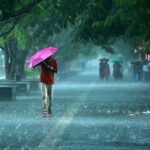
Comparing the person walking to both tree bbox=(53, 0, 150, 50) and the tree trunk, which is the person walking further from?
the tree trunk

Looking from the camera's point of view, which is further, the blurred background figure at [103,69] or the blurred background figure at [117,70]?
the blurred background figure at [103,69]

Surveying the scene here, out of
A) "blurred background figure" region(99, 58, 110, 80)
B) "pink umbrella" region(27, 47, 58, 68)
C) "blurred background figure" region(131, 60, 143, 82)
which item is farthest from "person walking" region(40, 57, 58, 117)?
"blurred background figure" region(99, 58, 110, 80)

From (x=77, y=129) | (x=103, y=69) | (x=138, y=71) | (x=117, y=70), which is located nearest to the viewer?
(x=77, y=129)

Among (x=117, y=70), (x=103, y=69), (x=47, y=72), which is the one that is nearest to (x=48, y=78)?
(x=47, y=72)

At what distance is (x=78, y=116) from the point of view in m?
22.0

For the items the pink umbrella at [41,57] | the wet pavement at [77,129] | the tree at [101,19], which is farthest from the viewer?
the tree at [101,19]

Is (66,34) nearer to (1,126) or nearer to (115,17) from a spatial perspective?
(115,17)

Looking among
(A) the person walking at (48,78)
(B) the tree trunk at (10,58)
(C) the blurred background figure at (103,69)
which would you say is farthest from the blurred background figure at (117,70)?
(A) the person walking at (48,78)

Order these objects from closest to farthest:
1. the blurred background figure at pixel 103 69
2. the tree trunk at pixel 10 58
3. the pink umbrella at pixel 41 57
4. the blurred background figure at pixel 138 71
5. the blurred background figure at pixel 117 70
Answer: the pink umbrella at pixel 41 57 → the tree trunk at pixel 10 58 → the blurred background figure at pixel 138 71 → the blurred background figure at pixel 117 70 → the blurred background figure at pixel 103 69

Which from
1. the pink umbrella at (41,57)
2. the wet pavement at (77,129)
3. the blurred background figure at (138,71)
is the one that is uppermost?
the pink umbrella at (41,57)

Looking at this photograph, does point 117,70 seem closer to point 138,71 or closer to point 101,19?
point 138,71

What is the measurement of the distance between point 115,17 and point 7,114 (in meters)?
13.2

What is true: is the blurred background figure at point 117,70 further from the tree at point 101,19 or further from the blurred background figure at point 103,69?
the tree at point 101,19

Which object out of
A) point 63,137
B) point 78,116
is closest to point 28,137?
point 63,137
